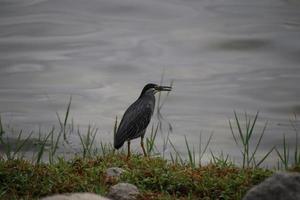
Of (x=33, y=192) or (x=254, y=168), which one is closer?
(x=33, y=192)

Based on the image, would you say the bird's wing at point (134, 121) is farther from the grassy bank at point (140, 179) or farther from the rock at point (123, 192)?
the rock at point (123, 192)

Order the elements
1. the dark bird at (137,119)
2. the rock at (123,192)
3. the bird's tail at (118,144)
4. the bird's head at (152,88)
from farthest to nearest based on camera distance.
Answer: the bird's head at (152,88)
the dark bird at (137,119)
the bird's tail at (118,144)
the rock at (123,192)

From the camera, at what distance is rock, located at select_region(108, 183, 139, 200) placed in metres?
7.65

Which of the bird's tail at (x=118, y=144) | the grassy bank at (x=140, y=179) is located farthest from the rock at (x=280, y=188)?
the bird's tail at (x=118, y=144)

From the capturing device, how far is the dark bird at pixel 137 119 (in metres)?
10.4

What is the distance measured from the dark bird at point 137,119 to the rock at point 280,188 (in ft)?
12.3

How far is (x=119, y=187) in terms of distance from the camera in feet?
25.4

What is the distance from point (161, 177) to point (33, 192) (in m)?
1.35

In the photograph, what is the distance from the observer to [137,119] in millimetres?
10898

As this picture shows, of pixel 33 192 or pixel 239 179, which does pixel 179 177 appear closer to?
pixel 239 179

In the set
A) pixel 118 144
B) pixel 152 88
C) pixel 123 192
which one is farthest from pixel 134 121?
pixel 123 192

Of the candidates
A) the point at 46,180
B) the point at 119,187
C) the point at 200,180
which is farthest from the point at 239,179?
the point at 46,180

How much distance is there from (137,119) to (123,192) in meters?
3.26

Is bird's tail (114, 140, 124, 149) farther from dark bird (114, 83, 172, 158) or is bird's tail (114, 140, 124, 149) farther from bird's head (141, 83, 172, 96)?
bird's head (141, 83, 172, 96)
